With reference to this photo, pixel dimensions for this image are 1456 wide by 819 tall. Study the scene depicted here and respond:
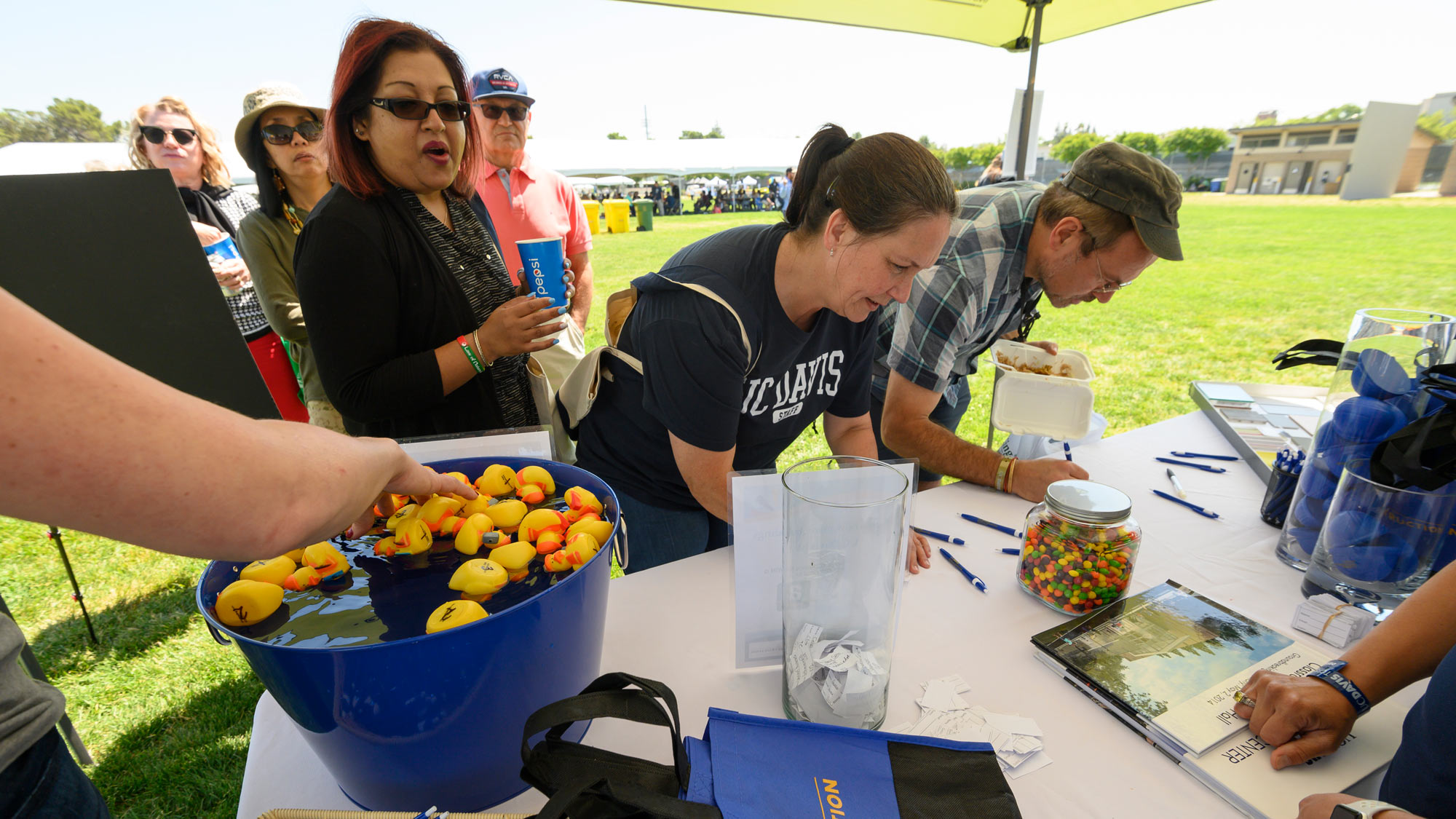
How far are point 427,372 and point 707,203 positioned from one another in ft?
77.5

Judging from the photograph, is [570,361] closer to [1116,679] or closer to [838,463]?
[838,463]

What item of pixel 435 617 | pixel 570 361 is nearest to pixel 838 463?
pixel 435 617

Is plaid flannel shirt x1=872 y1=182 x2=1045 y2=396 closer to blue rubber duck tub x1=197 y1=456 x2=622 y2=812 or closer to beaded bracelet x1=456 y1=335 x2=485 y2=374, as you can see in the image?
beaded bracelet x1=456 y1=335 x2=485 y2=374

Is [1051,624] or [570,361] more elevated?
[570,361]

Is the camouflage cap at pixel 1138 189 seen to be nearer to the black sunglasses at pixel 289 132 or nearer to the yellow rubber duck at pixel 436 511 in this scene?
the yellow rubber duck at pixel 436 511

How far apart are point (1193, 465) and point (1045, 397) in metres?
0.41

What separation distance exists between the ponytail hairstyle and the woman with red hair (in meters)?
0.68

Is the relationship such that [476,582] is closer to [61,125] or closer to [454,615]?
[454,615]

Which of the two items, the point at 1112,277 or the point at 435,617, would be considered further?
the point at 1112,277

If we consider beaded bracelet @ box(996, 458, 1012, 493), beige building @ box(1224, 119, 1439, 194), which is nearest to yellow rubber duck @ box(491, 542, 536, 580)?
beaded bracelet @ box(996, 458, 1012, 493)

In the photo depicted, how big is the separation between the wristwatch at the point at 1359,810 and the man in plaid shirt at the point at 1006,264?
902 mm

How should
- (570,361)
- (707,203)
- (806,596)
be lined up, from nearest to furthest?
(806,596)
(570,361)
(707,203)

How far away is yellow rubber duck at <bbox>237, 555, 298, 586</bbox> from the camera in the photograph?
72cm

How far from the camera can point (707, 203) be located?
77.7ft
